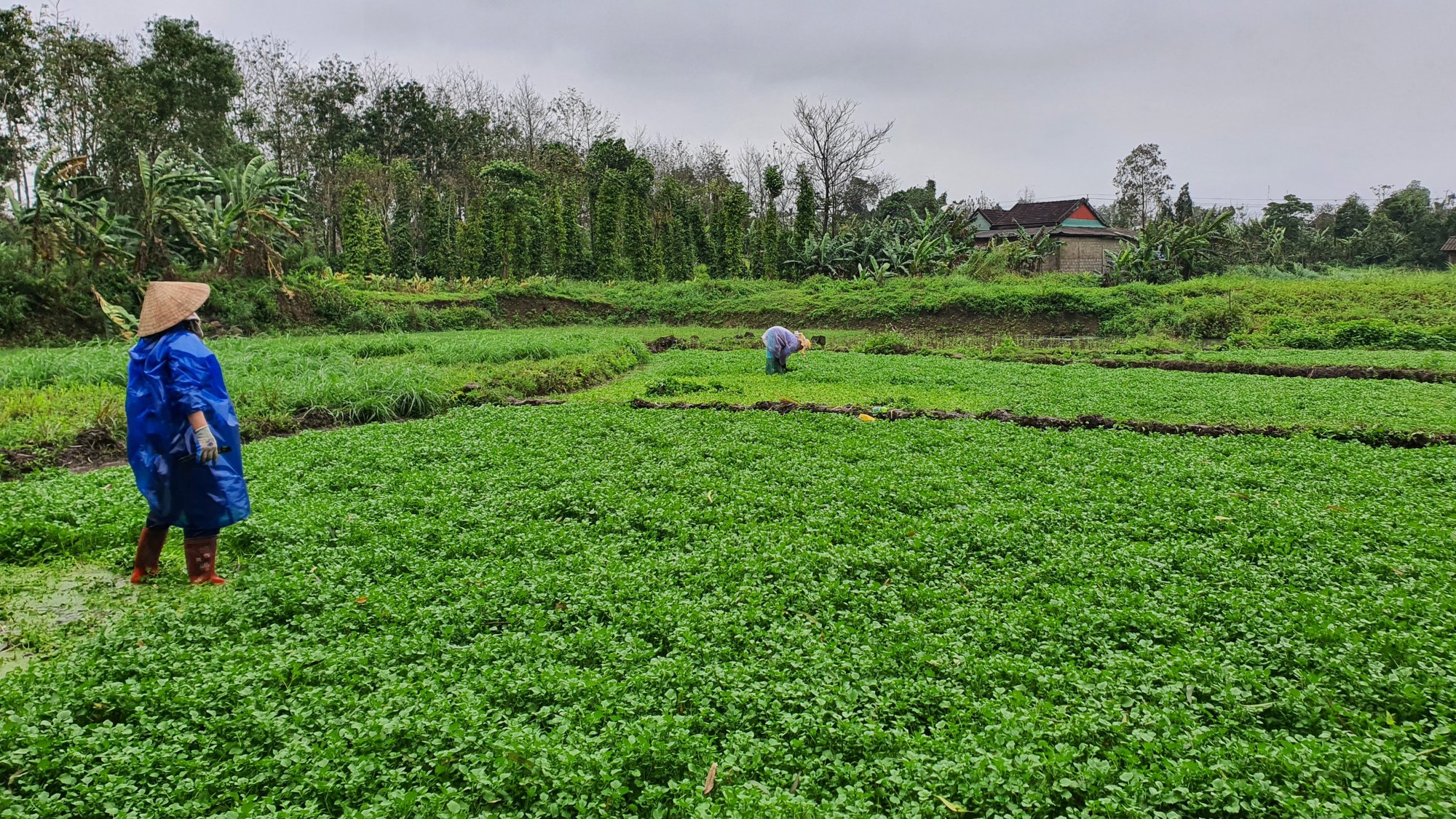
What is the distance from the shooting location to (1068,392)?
38.7 feet

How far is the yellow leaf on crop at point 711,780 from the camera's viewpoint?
2904 mm

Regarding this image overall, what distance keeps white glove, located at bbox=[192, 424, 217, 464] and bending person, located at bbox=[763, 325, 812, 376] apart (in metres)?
10.3

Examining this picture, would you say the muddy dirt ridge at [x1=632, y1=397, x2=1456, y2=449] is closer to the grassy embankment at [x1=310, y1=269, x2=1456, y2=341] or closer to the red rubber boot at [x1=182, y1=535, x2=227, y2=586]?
the red rubber boot at [x1=182, y1=535, x2=227, y2=586]

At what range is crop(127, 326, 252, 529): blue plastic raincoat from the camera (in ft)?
15.0

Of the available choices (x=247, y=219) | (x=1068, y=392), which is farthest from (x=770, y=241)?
(x=1068, y=392)

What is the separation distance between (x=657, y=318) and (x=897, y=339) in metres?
11.7

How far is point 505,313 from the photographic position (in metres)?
26.9

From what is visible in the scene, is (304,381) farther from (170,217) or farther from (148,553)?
(170,217)

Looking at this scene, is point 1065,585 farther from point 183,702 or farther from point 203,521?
point 203,521

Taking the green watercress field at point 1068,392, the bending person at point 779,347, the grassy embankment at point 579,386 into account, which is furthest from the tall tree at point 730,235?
the bending person at point 779,347

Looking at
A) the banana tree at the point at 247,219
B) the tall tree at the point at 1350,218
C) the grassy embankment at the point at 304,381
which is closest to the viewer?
the grassy embankment at the point at 304,381

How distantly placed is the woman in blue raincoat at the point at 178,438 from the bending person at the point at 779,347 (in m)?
10.2

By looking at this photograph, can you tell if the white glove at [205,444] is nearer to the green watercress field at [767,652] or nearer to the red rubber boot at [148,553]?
the red rubber boot at [148,553]

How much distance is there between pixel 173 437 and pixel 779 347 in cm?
1062
